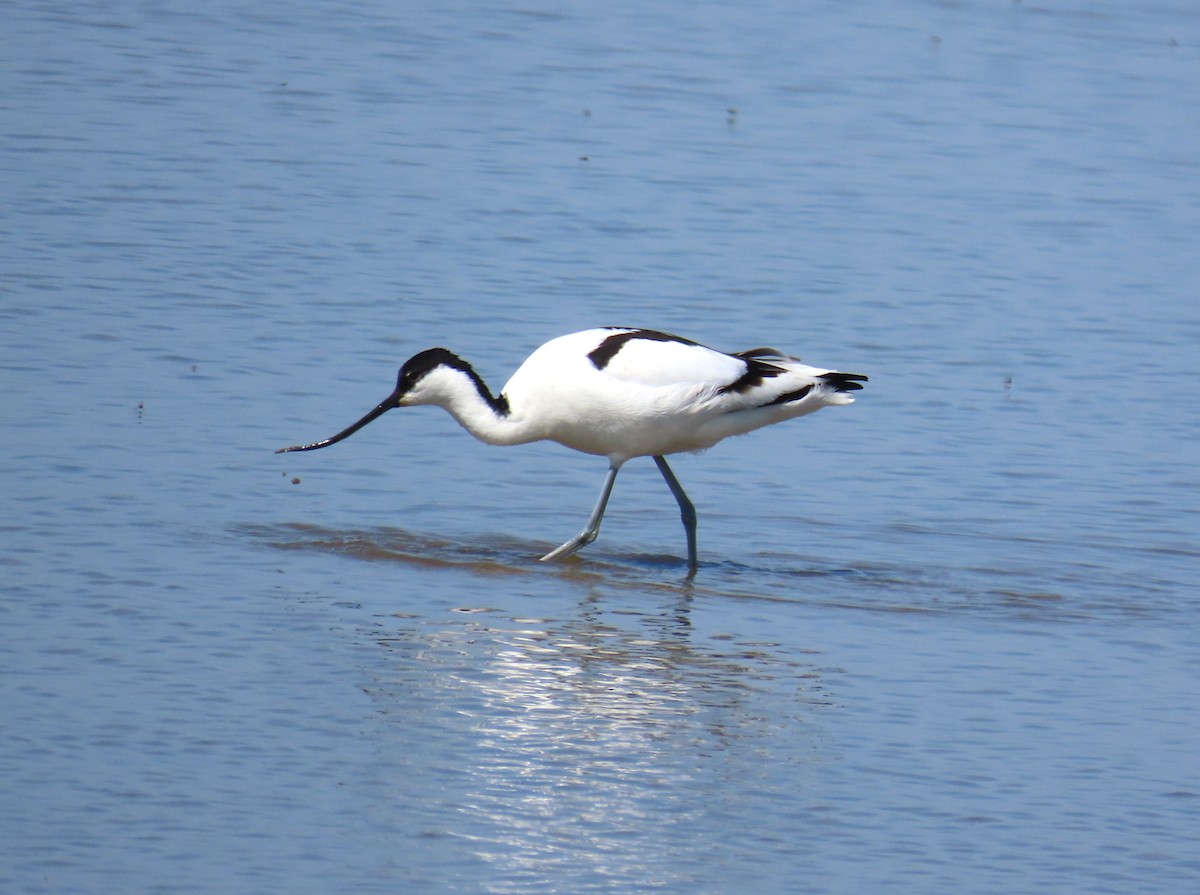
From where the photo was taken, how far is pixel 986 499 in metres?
9.41

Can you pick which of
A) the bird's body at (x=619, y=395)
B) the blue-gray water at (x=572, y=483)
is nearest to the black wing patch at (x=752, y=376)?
the bird's body at (x=619, y=395)

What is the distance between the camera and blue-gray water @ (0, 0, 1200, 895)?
222 inches

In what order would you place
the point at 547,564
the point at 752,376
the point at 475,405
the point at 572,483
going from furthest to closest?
the point at 572,483 < the point at 752,376 < the point at 475,405 < the point at 547,564

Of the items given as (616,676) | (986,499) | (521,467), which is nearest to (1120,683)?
(616,676)

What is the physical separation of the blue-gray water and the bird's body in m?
0.43

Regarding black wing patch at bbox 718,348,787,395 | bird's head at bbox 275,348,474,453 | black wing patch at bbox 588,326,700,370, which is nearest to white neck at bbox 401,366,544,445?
bird's head at bbox 275,348,474,453

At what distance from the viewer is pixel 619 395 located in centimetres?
826

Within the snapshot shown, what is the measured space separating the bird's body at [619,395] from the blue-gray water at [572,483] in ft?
1.40

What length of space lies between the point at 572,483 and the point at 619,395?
126 centimetres

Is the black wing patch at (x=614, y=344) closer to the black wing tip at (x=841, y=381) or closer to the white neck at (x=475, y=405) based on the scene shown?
the white neck at (x=475, y=405)

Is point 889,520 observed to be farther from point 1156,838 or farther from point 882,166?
point 882,166

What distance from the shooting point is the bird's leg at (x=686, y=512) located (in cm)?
838

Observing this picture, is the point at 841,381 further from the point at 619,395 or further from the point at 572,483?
the point at 572,483

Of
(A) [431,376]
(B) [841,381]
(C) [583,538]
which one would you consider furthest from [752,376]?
(A) [431,376]
